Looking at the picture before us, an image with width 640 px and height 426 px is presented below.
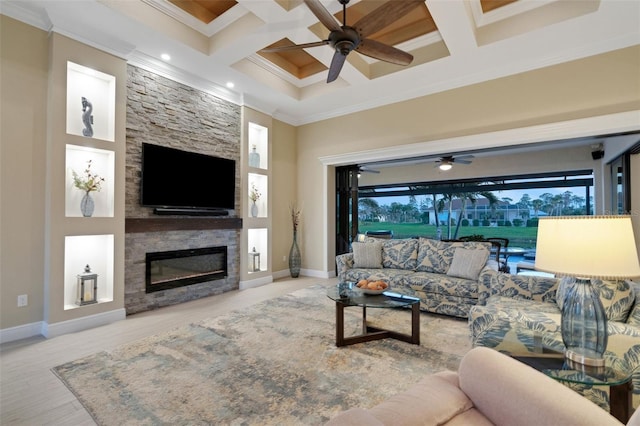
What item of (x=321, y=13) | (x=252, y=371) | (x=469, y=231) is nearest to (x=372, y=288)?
(x=252, y=371)

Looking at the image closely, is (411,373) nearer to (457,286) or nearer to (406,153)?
(457,286)

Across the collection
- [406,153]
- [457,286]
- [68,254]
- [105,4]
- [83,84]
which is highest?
[105,4]

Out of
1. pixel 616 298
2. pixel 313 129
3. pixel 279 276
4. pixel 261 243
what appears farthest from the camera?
pixel 313 129

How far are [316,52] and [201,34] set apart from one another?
1.56 m

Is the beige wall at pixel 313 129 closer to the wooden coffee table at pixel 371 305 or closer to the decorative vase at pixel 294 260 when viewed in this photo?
the decorative vase at pixel 294 260

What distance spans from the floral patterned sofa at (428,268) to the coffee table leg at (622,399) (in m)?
1.86

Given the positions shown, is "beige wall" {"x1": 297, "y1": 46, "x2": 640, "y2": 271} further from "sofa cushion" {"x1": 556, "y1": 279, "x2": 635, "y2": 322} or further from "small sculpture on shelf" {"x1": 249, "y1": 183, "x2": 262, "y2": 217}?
"sofa cushion" {"x1": 556, "y1": 279, "x2": 635, "y2": 322}

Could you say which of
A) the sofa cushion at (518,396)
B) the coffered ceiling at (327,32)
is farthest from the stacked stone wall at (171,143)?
the sofa cushion at (518,396)

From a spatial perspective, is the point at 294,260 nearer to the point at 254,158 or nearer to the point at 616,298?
the point at 254,158

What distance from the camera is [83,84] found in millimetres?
3689

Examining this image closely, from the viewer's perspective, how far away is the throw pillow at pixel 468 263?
152 inches

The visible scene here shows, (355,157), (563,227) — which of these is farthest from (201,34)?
(563,227)

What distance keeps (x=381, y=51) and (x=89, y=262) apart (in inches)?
166

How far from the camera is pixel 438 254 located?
437 centimetres
